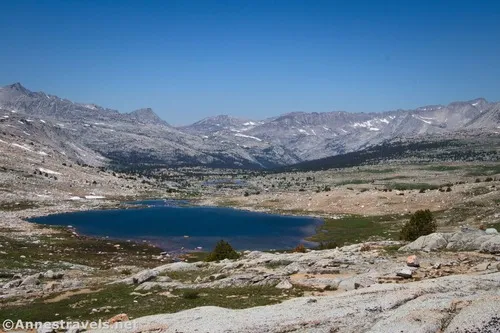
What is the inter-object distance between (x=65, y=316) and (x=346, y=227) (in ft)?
342

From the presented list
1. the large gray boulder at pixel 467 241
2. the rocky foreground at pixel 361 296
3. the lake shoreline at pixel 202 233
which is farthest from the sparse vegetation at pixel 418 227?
the lake shoreline at pixel 202 233

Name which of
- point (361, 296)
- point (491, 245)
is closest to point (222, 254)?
point (491, 245)

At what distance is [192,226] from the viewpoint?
136000 mm

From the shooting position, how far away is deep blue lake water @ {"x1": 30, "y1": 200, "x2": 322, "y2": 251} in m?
112

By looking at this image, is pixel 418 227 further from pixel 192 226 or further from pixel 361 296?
pixel 192 226

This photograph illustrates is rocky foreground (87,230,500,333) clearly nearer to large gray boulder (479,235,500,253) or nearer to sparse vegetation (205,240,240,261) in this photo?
large gray boulder (479,235,500,253)

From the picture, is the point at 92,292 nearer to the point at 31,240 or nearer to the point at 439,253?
the point at 439,253

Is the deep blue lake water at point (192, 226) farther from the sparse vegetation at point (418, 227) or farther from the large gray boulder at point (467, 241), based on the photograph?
the large gray boulder at point (467, 241)

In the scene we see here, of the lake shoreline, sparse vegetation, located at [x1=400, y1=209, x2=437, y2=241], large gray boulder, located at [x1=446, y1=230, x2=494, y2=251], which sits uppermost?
large gray boulder, located at [x1=446, y1=230, x2=494, y2=251]

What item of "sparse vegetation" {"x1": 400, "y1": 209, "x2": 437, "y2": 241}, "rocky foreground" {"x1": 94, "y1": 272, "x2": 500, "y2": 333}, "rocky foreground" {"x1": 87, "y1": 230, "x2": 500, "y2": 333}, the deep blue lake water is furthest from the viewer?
the deep blue lake water

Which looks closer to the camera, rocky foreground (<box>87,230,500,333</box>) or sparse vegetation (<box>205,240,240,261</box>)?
rocky foreground (<box>87,230,500,333</box>)

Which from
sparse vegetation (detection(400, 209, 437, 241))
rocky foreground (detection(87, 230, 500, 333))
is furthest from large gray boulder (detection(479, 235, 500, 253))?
sparse vegetation (detection(400, 209, 437, 241))

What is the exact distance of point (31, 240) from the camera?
91438mm

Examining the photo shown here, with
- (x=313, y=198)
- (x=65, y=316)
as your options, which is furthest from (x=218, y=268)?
(x=313, y=198)
